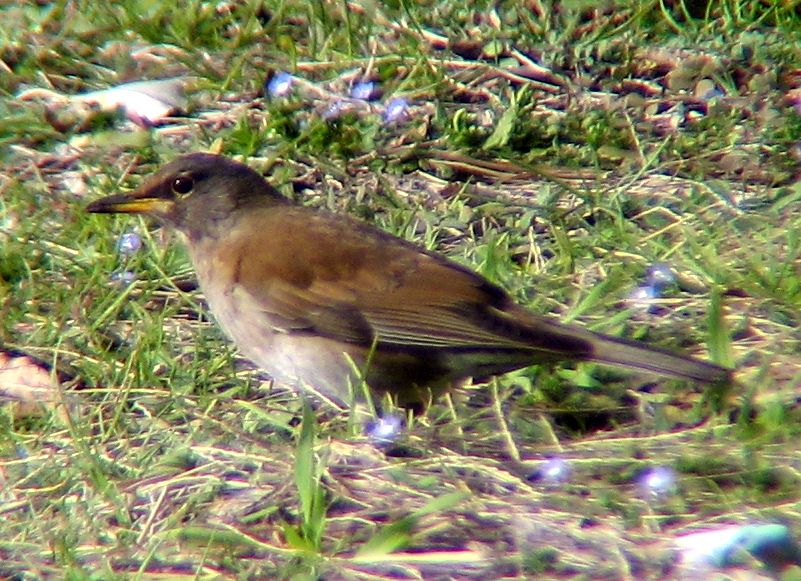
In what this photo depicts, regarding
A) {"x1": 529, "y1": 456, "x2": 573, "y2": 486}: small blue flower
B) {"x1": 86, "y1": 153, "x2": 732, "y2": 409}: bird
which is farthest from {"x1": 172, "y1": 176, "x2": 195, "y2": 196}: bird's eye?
{"x1": 529, "y1": 456, "x2": 573, "y2": 486}: small blue flower

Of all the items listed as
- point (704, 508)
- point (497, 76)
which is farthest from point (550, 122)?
point (704, 508)

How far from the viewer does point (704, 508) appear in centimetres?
438

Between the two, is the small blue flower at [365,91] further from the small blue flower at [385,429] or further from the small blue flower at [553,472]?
the small blue flower at [553,472]

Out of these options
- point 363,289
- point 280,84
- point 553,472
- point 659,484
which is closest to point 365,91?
point 280,84

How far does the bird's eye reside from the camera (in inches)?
231

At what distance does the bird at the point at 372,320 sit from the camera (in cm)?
502

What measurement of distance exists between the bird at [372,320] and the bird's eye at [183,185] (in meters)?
0.33

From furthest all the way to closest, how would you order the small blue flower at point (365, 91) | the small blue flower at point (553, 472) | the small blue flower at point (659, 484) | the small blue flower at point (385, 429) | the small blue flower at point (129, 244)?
the small blue flower at point (365, 91) → the small blue flower at point (129, 244) → the small blue flower at point (385, 429) → the small blue flower at point (553, 472) → the small blue flower at point (659, 484)

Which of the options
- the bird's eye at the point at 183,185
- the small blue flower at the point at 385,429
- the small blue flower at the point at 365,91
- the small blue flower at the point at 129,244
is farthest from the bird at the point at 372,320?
the small blue flower at the point at 365,91

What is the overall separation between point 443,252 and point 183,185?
46.0 inches

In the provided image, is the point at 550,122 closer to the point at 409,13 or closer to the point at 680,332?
the point at 409,13

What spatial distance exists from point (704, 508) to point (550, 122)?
3011 millimetres

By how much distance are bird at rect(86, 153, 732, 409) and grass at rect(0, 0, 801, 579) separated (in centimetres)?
17

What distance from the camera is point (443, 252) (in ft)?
20.7
